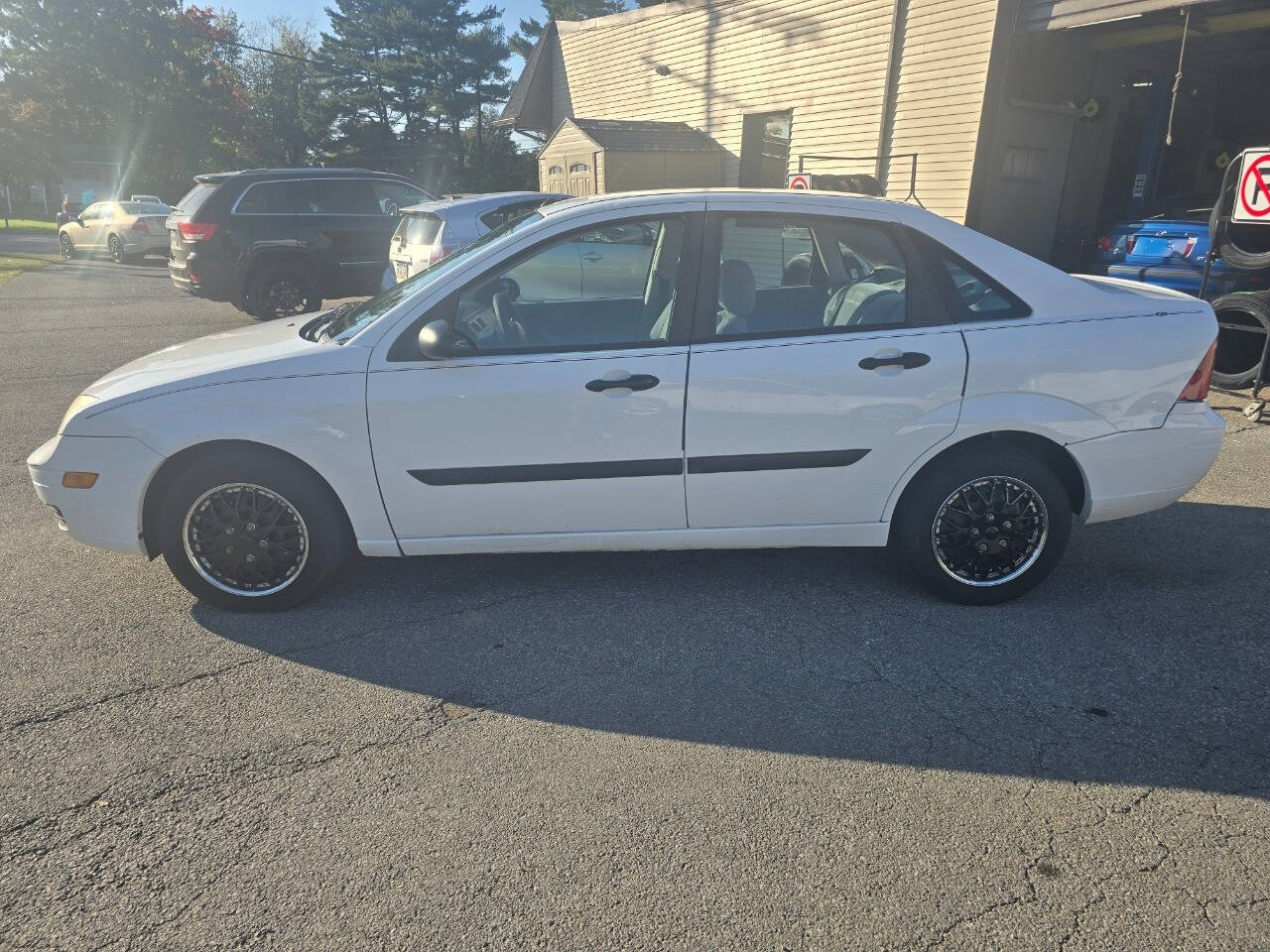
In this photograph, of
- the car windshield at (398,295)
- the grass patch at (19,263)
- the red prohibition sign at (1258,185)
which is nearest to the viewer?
the car windshield at (398,295)

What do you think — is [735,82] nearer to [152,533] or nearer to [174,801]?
[152,533]

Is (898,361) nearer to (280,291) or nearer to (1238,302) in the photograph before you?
(1238,302)

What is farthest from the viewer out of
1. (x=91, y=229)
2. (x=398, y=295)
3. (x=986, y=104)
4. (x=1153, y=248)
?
(x=91, y=229)

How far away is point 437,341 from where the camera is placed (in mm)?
3402

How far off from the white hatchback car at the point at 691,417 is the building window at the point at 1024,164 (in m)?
8.85

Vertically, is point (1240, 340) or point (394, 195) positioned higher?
point (394, 195)

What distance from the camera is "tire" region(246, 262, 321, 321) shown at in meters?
11.3

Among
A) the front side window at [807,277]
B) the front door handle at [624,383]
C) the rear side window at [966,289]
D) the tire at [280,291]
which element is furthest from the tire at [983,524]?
the tire at [280,291]

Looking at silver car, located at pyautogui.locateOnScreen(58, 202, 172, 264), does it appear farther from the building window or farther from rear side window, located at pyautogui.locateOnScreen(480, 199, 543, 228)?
the building window

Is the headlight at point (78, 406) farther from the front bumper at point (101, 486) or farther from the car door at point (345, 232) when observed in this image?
the car door at point (345, 232)

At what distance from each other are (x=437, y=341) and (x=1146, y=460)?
2.95 m

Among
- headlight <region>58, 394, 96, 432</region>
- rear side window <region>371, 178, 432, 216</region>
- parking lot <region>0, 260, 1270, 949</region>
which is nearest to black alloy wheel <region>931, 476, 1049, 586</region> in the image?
parking lot <region>0, 260, 1270, 949</region>

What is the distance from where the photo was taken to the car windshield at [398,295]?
12.2 ft

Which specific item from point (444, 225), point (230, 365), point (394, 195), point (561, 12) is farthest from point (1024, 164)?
point (561, 12)
